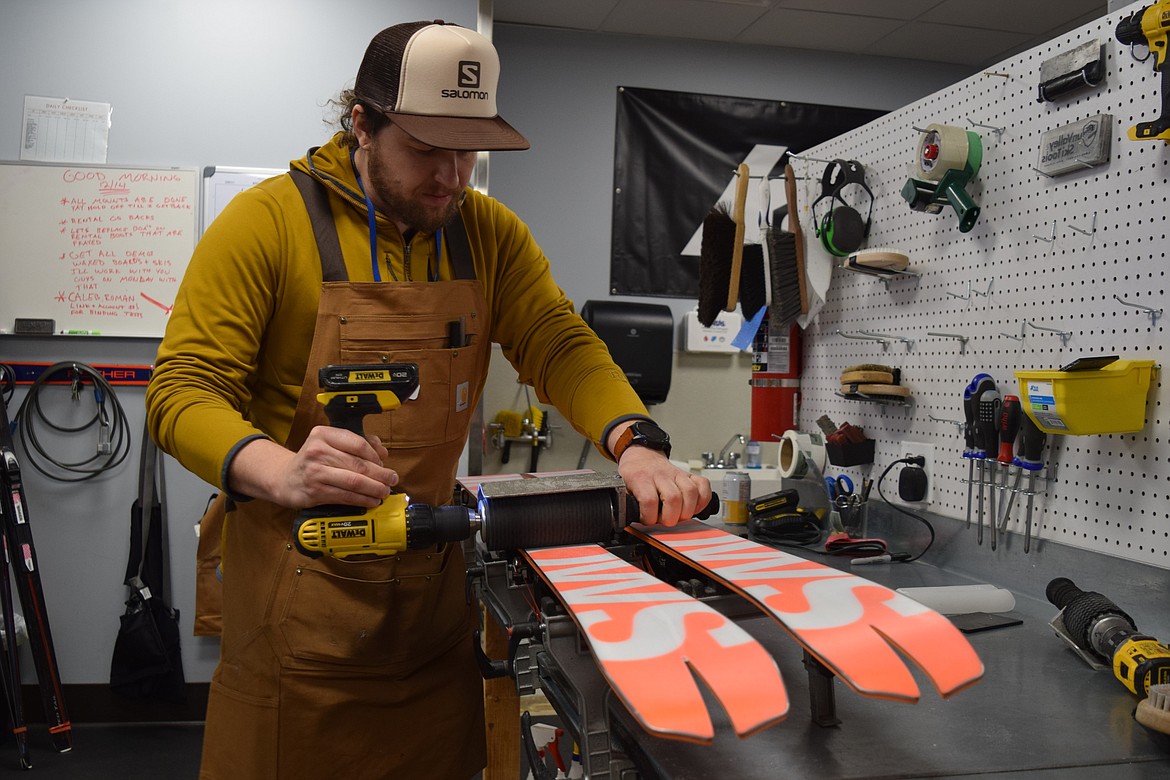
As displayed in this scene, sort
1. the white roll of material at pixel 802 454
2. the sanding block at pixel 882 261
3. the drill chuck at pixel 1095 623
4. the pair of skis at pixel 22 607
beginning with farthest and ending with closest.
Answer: the pair of skis at pixel 22 607
the white roll of material at pixel 802 454
the sanding block at pixel 882 261
the drill chuck at pixel 1095 623

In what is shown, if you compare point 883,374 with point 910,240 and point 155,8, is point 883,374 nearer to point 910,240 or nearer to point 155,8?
point 910,240

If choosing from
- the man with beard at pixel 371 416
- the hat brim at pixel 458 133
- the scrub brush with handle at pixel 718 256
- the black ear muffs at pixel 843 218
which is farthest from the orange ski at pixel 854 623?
the scrub brush with handle at pixel 718 256

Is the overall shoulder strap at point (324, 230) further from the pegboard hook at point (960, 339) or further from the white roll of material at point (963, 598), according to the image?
the pegboard hook at point (960, 339)

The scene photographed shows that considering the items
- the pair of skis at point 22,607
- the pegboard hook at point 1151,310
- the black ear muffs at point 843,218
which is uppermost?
the black ear muffs at point 843,218

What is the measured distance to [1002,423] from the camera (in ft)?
5.60

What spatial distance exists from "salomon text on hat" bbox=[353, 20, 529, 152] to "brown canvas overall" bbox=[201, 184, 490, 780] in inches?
11.3

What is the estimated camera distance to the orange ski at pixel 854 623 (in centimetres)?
80

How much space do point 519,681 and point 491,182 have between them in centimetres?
343

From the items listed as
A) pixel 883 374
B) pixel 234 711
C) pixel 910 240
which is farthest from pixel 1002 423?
pixel 234 711

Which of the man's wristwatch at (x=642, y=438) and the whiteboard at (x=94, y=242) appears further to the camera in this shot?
the whiteboard at (x=94, y=242)

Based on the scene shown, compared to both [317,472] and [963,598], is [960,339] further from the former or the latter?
[317,472]

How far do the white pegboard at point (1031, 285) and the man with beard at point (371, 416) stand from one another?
816mm

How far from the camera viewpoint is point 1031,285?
173cm

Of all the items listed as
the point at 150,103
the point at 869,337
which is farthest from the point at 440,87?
the point at 150,103
